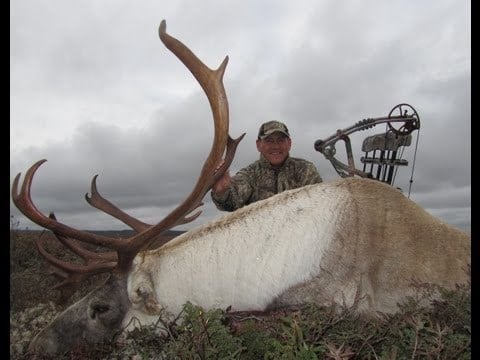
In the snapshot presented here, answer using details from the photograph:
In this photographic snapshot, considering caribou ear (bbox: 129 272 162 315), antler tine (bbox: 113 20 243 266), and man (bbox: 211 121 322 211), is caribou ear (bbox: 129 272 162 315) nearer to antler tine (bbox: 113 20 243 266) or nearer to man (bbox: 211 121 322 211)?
antler tine (bbox: 113 20 243 266)

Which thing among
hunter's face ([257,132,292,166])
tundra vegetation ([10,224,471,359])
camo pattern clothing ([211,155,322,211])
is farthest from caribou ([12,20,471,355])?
hunter's face ([257,132,292,166])

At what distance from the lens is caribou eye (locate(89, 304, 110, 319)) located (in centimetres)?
366

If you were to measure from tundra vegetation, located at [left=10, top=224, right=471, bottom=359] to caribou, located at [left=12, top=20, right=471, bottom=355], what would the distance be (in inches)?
9.4

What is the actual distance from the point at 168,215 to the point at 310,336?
1.87m

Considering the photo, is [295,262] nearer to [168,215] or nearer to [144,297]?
[168,215]

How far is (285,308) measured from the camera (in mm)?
3205

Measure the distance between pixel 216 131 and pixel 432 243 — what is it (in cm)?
194

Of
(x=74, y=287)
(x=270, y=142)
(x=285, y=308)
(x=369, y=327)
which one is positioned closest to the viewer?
(x=369, y=327)

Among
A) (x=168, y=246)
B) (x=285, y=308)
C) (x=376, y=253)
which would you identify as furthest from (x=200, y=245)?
(x=376, y=253)

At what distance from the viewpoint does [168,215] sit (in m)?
3.75

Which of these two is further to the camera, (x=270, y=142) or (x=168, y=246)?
(x=270, y=142)
